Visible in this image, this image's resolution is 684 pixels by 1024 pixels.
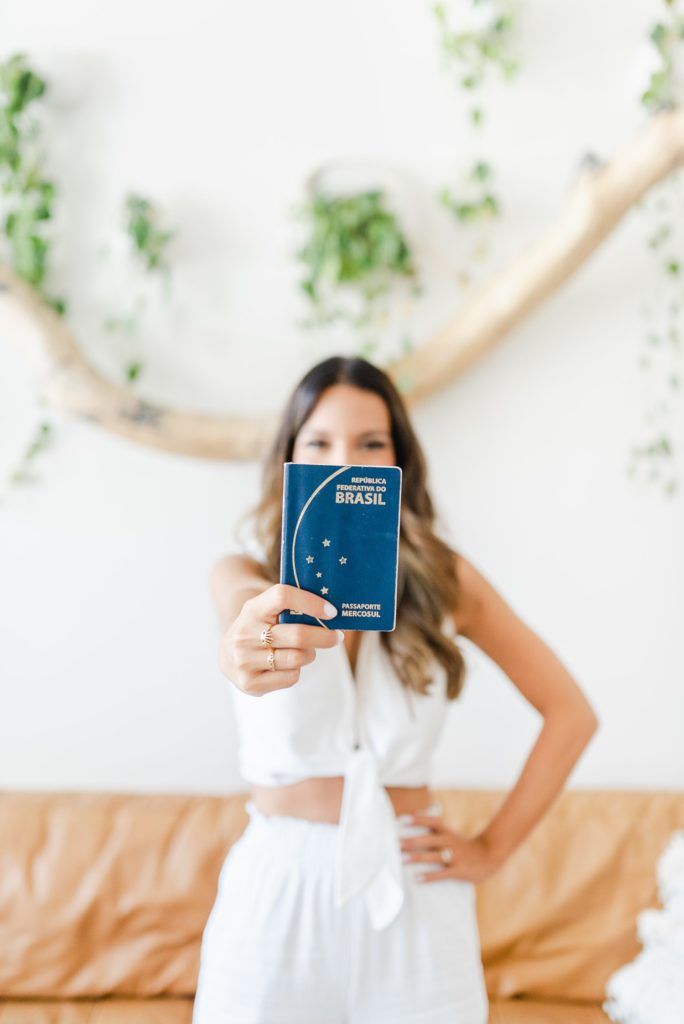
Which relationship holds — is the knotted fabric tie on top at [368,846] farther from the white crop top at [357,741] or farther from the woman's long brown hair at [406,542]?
the woman's long brown hair at [406,542]

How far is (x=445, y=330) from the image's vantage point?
5.87 feet

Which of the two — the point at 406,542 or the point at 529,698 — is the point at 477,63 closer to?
the point at 406,542

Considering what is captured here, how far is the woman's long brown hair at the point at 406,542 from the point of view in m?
1.25

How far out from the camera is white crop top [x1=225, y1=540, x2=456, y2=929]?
3.74 ft

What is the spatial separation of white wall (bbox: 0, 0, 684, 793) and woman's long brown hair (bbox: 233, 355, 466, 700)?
0.48m

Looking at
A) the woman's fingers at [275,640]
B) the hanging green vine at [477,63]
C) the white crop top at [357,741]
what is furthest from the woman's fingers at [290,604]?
the hanging green vine at [477,63]

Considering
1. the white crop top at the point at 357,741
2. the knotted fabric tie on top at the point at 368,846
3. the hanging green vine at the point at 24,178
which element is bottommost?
the knotted fabric tie on top at the point at 368,846

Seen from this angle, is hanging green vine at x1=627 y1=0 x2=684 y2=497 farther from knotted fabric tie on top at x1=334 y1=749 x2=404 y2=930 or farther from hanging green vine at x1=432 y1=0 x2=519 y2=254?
knotted fabric tie on top at x1=334 y1=749 x2=404 y2=930

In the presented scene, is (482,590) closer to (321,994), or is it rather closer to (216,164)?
(321,994)

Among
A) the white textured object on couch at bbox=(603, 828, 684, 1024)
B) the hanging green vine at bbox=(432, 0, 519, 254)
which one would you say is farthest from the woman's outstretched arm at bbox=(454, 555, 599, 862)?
the hanging green vine at bbox=(432, 0, 519, 254)

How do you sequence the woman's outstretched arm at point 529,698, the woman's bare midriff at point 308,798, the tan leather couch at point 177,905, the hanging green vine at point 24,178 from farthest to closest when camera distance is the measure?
the hanging green vine at point 24,178
the tan leather couch at point 177,905
the woman's outstretched arm at point 529,698
the woman's bare midriff at point 308,798

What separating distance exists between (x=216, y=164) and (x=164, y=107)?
0.51 feet

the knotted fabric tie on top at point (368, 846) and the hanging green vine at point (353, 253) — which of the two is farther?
the hanging green vine at point (353, 253)

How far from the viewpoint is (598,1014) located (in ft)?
5.28
